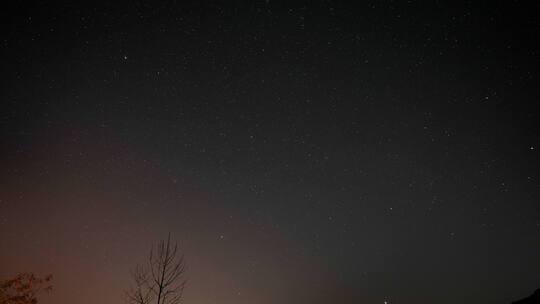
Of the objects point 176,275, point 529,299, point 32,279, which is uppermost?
point 32,279

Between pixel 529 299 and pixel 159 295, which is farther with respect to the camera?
pixel 529 299

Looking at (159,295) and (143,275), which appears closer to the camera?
(159,295)

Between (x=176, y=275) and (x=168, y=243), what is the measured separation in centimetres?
102

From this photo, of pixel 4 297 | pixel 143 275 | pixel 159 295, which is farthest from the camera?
pixel 4 297

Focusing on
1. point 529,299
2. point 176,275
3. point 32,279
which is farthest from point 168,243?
point 529,299

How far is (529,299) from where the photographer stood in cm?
1430

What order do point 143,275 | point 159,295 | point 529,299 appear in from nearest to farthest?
point 159,295 → point 143,275 → point 529,299

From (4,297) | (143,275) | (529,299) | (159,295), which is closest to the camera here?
(159,295)

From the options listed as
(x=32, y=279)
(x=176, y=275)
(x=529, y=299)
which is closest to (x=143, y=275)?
(x=176, y=275)

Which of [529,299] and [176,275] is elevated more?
[176,275]

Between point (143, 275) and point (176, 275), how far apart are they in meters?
0.99

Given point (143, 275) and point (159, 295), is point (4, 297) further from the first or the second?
point (159, 295)

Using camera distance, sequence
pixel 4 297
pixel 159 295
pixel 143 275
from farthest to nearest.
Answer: pixel 4 297
pixel 143 275
pixel 159 295

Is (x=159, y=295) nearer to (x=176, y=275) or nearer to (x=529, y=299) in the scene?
(x=176, y=275)
